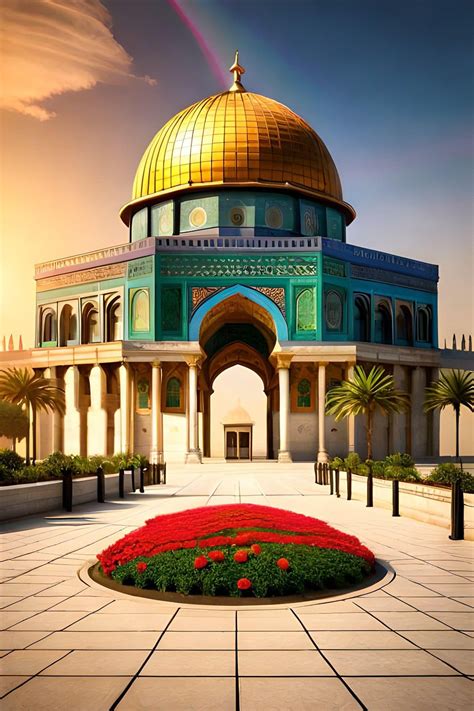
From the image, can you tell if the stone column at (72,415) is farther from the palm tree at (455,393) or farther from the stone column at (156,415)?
the palm tree at (455,393)

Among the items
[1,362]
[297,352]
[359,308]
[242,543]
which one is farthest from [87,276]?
[242,543]

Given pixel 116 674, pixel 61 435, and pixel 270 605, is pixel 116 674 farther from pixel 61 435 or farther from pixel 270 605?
pixel 61 435

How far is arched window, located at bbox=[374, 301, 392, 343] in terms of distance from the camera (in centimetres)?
4688

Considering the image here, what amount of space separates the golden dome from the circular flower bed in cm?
3851

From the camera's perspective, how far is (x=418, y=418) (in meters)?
46.3

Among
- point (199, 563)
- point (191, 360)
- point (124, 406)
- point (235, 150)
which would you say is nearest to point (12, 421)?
point (124, 406)

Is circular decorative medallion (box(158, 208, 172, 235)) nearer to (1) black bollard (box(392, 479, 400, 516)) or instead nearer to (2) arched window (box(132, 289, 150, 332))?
(2) arched window (box(132, 289, 150, 332))

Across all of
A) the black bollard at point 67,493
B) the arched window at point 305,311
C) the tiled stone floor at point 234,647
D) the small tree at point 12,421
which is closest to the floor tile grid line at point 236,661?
the tiled stone floor at point 234,647

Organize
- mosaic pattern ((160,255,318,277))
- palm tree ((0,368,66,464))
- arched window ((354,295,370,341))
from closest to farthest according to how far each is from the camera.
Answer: palm tree ((0,368,66,464)), mosaic pattern ((160,255,318,277)), arched window ((354,295,370,341))

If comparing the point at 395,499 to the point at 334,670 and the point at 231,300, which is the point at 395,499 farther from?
the point at 231,300

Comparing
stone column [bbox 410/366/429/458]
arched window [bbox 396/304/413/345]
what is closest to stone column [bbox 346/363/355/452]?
stone column [bbox 410/366/429/458]

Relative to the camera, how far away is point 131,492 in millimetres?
23547

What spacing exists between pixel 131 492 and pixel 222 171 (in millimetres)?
28819

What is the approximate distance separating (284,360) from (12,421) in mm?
15821
